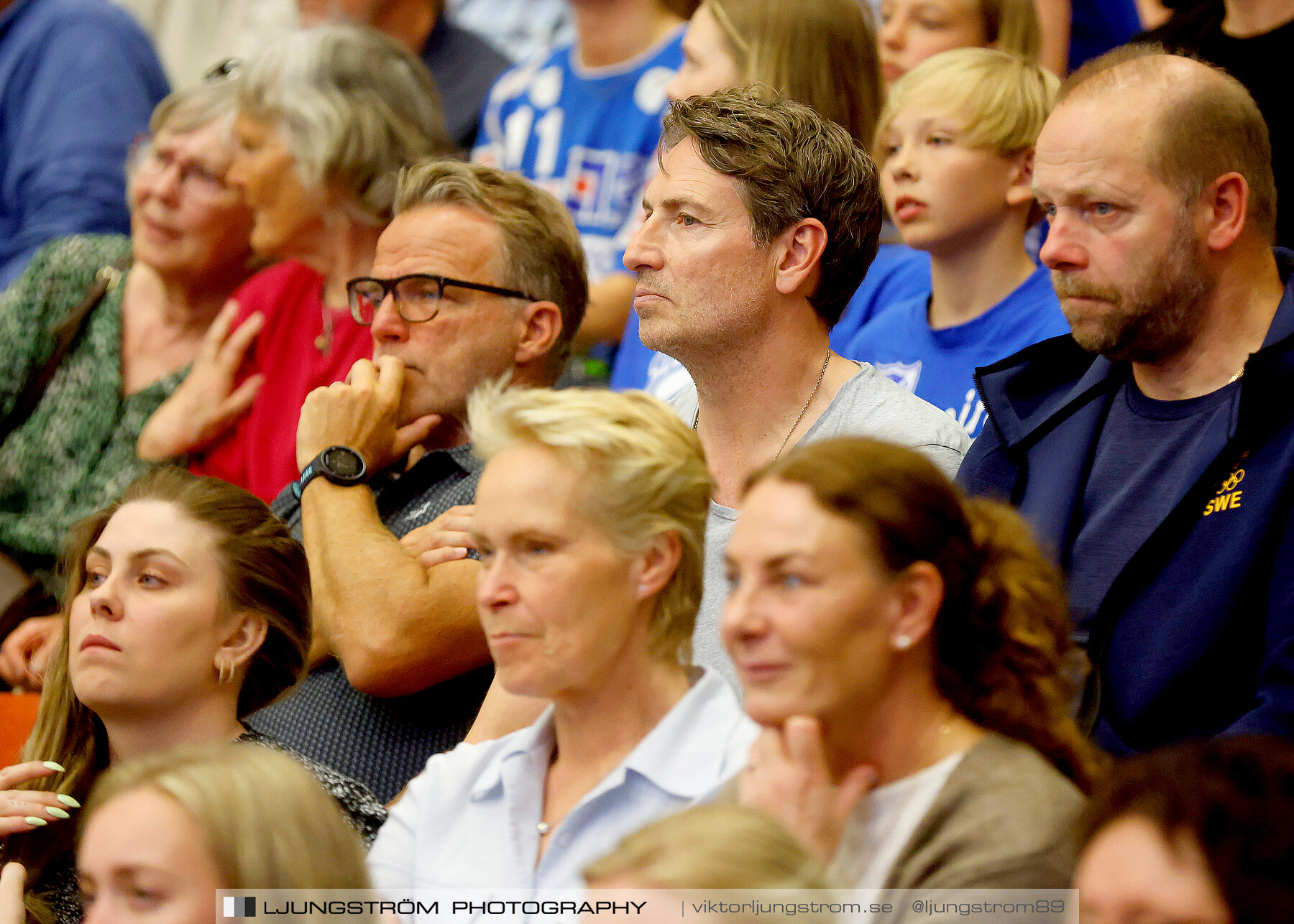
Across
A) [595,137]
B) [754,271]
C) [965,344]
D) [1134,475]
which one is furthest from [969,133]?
[595,137]

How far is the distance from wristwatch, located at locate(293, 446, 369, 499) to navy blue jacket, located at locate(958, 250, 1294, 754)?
1140mm

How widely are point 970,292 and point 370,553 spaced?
127 centimetres

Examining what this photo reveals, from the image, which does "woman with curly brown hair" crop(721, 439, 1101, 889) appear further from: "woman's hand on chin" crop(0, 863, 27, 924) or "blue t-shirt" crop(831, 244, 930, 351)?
"blue t-shirt" crop(831, 244, 930, 351)

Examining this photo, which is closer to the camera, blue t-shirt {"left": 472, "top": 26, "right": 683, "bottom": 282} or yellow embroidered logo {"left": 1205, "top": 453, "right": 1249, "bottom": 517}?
yellow embroidered logo {"left": 1205, "top": 453, "right": 1249, "bottom": 517}

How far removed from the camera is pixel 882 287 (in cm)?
348

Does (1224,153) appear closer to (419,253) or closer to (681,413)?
(681,413)

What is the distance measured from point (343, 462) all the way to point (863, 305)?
1266mm

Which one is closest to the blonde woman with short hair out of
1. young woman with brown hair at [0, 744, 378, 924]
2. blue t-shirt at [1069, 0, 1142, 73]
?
young woman with brown hair at [0, 744, 378, 924]

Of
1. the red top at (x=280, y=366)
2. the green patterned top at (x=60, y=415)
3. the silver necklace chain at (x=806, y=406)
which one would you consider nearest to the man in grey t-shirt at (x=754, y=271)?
the silver necklace chain at (x=806, y=406)

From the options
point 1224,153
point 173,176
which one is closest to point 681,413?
point 1224,153

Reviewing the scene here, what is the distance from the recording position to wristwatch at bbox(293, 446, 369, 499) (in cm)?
274

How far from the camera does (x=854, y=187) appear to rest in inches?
102

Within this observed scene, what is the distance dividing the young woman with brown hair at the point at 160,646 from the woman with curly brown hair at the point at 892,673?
0.78 m

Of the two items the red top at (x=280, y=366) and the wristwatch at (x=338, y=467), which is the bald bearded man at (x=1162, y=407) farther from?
the red top at (x=280, y=366)
